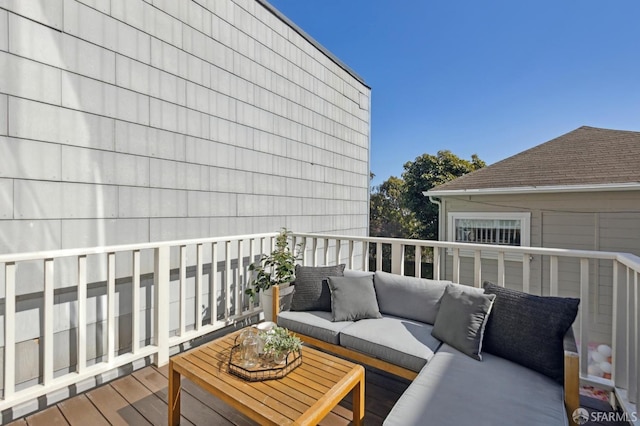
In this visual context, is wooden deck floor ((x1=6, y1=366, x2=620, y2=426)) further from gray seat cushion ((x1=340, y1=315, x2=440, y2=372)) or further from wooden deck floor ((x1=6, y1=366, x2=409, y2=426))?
gray seat cushion ((x1=340, y1=315, x2=440, y2=372))

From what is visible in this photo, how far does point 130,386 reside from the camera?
2432 millimetres

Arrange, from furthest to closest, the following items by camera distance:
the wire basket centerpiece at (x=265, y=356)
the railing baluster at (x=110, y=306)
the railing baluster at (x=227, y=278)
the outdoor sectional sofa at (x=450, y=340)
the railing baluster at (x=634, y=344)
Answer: the railing baluster at (x=227, y=278) < the railing baluster at (x=110, y=306) < the railing baluster at (x=634, y=344) < the wire basket centerpiece at (x=265, y=356) < the outdoor sectional sofa at (x=450, y=340)

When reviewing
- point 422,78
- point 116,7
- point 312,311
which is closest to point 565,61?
point 422,78

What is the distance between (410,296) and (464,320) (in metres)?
0.65

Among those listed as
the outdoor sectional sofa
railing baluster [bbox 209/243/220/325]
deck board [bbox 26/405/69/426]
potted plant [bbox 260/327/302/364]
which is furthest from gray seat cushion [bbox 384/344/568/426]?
railing baluster [bbox 209/243/220/325]

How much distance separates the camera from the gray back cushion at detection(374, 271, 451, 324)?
2637 millimetres

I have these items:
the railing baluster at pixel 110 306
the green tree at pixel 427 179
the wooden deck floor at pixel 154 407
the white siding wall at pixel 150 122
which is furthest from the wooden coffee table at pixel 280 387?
the green tree at pixel 427 179

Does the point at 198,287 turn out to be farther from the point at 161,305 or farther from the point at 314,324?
the point at 314,324

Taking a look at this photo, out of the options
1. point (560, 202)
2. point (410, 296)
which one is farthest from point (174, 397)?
point (560, 202)

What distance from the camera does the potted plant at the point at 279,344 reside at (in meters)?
1.75

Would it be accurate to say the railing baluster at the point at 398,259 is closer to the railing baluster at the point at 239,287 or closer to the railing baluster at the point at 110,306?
the railing baluster at the point at 239,287

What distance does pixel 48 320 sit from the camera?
2.12m

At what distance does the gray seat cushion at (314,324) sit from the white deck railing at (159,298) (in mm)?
936

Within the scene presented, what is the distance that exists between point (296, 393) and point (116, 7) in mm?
3354
